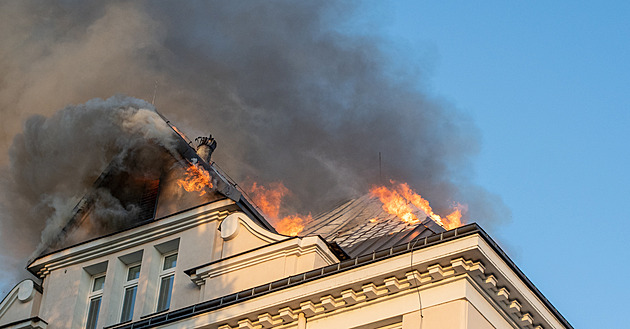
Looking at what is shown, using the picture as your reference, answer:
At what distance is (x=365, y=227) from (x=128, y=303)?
5.63 m

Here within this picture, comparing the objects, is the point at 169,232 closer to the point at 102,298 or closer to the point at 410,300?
the point at 102,298

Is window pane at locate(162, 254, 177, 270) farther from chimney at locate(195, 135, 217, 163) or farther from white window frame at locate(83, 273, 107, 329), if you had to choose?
chimney at locate(195, 135, 217, 163)

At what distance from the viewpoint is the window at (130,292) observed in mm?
24891

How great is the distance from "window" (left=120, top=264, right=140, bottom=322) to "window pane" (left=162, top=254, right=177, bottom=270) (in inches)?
29.9

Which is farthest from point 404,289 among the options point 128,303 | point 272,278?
point 128,303

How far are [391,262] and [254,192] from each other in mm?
11171

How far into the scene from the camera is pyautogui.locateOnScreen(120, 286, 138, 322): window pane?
2483cm

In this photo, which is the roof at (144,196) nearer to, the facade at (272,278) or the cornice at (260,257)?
the facade at (272,278)

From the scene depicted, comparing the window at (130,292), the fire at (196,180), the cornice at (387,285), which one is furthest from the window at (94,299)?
the cornice at (387,285)

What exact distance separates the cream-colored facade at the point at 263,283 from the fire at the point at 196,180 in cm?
85

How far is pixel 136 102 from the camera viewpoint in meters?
29.5

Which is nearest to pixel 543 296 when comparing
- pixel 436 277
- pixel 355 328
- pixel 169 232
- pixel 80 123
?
pixel 436 277

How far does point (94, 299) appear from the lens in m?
25.8

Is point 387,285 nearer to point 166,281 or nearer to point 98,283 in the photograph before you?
point 166,281
